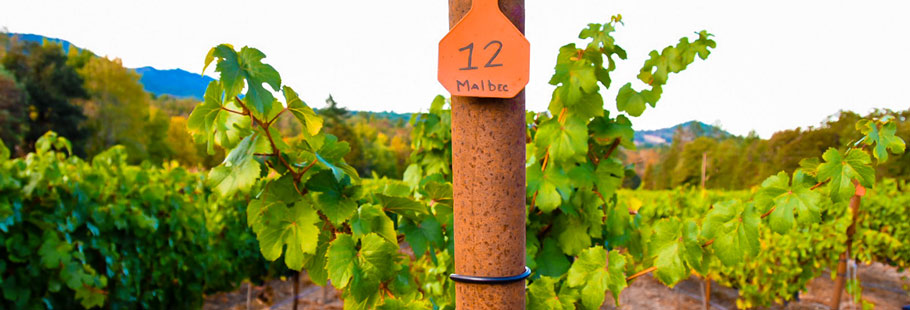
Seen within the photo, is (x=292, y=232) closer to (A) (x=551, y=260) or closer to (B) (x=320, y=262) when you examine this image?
(B) (x=320, y=262)

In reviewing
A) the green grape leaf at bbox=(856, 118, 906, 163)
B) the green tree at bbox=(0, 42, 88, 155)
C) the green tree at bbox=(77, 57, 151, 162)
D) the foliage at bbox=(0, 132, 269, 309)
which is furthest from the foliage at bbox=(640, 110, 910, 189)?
the green tree at bbox=(77, 57, 151, 162)

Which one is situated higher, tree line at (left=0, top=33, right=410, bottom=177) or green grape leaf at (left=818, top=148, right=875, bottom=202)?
tree line at (left=0, top=33, right=410, bottom=177)

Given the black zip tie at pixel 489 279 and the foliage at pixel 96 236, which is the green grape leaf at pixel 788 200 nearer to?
the black zip tie at pixel 489 279

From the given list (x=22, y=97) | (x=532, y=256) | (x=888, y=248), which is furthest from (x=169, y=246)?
(x=22, y=97)

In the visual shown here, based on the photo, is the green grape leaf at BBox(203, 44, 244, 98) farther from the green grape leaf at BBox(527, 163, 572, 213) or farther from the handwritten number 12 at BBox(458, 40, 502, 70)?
the green grape leaf at BBox(527, 163, 572, 213)

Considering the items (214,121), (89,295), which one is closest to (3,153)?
(89,295)

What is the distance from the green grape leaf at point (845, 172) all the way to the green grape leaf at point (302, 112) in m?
1.31

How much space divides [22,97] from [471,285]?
1802 inches

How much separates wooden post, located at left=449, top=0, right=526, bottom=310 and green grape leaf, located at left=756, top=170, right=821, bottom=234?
819 millimetres

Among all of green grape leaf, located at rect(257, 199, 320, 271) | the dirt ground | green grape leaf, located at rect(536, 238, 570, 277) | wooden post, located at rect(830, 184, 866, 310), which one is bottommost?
the dirt ground

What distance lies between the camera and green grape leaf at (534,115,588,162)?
1.68 meters

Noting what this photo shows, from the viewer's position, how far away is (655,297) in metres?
7.64

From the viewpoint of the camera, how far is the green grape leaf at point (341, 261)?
4.15 ft

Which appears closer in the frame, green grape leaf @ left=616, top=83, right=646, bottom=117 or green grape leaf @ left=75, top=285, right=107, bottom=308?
green grape leaf @ left=616, top=83, right=646, bottom=117
